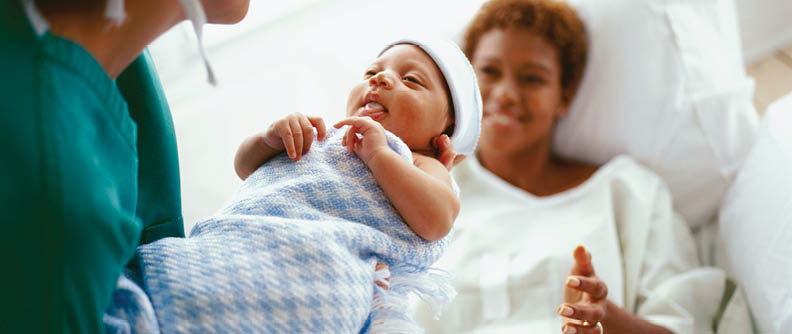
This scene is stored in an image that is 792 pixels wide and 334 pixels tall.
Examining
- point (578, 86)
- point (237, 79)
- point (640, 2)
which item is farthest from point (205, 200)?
point (640, 2)

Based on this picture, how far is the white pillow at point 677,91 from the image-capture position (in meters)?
1.52

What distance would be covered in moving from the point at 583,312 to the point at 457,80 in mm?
417

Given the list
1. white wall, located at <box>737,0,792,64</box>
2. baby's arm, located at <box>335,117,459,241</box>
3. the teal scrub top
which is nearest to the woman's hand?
baby's arm, located at <box>335,117,459,241</box>

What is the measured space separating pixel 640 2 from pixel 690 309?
2.47 ft

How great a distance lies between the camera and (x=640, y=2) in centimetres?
155

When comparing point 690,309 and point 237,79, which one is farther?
point 237,79

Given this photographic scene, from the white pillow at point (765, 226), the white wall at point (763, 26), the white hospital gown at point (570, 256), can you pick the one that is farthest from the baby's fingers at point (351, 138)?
the white wall at point (763, 26)

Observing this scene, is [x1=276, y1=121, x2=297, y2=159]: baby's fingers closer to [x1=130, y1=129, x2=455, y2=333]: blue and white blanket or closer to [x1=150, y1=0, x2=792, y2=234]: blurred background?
[x1=130, y1=129, x2=455, y2=333]: blue and white blanket

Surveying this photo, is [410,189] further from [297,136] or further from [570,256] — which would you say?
[570,256]

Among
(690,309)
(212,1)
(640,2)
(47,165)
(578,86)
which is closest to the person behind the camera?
(47,165)

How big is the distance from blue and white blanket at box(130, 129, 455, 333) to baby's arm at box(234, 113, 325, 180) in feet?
0.07

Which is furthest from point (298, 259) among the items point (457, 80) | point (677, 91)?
point (677, 91)

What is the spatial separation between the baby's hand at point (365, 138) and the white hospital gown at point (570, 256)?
55 centimetres

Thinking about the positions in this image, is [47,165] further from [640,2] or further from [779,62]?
[779,62]
